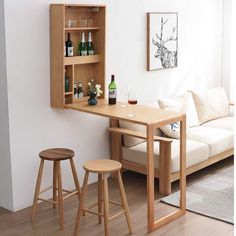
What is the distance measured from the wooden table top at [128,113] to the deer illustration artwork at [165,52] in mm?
1277

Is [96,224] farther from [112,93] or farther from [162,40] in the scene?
[162,40]

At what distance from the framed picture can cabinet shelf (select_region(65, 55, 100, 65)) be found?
0.97m

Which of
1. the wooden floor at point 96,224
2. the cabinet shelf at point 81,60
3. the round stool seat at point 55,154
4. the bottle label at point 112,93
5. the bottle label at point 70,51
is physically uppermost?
the bottle label at point 70,51

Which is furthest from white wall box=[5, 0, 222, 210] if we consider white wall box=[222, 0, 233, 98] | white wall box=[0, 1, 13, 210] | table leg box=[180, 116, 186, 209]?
table leg box=[180, 116, 186, 209]

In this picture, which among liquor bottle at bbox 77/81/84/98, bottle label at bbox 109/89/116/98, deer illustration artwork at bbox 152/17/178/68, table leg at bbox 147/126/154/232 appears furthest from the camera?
deer illustration artwork at bbox 152/17/178/68

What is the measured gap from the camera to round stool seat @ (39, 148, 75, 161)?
3.63m

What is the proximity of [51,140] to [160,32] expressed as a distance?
1.90 m

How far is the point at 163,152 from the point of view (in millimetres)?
4242

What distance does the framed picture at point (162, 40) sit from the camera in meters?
5.00

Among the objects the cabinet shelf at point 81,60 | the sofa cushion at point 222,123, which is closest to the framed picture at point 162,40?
the sofa cushion at point 222,123

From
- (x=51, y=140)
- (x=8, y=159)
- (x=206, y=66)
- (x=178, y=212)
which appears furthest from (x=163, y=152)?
(x=206, y=66)

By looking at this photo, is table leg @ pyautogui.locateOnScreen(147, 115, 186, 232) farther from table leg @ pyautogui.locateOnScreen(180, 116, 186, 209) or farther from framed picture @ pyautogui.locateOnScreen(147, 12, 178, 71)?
framed picture @ pyautogui.locateOnScreen(147, 12, 178, 71)

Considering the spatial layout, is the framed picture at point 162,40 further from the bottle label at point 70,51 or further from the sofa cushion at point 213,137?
the bottle label at point 70,51

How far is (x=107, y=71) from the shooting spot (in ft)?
15.0
